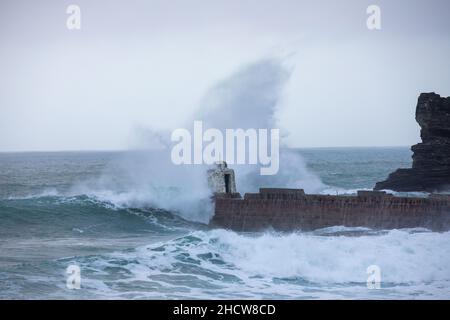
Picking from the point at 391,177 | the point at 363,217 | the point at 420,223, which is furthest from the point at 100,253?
the point at 391,177

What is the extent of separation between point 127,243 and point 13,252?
2794 millimetres

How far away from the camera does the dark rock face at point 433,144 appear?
27.2 m

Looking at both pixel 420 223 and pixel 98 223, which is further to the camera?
pixel 98 223

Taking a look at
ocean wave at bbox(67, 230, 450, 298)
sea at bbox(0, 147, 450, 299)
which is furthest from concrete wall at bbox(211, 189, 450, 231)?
ocean wave at bbox(67, 230, 450, 298)

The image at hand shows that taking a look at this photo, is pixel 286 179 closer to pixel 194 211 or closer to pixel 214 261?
pixel 194 211

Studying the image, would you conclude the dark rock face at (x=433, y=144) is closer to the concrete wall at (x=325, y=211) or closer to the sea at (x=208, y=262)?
the concrete wall at (x=325, y=211)

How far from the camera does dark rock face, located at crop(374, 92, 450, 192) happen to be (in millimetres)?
27188

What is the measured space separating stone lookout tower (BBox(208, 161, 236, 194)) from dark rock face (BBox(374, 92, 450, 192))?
10931 millimetres

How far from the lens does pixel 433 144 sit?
27.3 meters

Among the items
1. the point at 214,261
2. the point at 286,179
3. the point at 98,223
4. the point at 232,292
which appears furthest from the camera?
the point at 286,179

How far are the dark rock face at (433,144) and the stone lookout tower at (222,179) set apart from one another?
35.9ft

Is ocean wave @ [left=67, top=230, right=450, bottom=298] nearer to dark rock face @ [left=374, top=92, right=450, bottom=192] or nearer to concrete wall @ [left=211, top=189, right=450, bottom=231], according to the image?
concrete wall @ [left=211, top=189, right=450, bottom=231]
